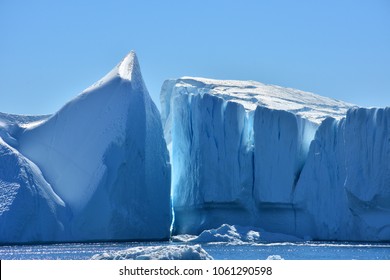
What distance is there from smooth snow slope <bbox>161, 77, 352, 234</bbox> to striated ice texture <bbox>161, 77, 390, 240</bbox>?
33mm

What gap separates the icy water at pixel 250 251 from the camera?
72.0ft

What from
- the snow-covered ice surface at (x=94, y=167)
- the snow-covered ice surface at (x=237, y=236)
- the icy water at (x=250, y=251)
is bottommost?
the snow-covered ice surface at (x=237, y=236)

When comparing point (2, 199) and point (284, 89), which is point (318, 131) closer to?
point (284, 89)

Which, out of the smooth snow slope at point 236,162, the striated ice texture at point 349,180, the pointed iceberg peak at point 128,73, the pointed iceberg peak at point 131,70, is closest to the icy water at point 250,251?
the striated ice texture at point 349,180

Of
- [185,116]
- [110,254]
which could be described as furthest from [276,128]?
[110,254]

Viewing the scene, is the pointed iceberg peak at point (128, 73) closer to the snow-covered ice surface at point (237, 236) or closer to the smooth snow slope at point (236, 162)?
the smooth snow slope at point (236, 162)

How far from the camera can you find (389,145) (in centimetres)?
2806

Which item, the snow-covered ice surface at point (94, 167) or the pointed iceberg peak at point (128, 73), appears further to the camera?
the pointed iceberg peak at point (128, 73)

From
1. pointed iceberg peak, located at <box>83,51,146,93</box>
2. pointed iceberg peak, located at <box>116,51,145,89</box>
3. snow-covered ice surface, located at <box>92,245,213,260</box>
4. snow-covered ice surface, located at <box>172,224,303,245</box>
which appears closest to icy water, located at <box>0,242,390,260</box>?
snow-covered ice surface, located at <box>172,224,303,245</box>

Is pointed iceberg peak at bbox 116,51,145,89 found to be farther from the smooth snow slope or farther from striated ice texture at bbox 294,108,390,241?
striated ice texture at bbox 294,108,390,241

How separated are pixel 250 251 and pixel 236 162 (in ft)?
18.7

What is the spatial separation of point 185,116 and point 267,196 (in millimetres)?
4457

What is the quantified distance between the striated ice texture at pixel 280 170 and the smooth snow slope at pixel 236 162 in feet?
0.11

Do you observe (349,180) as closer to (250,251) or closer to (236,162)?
(236,162)
